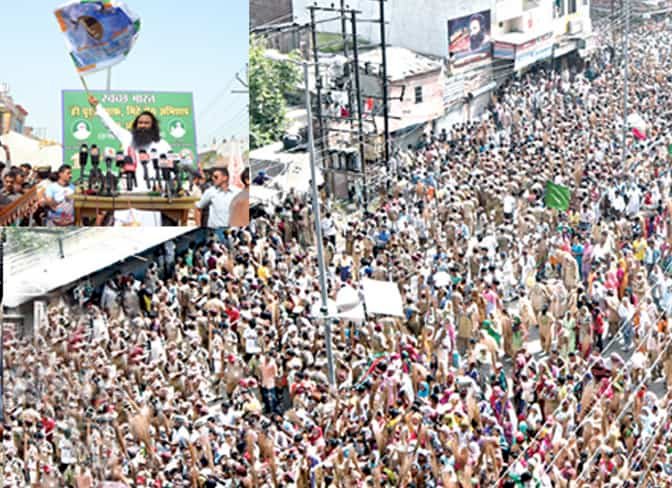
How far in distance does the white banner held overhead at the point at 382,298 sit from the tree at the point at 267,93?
29.4ft

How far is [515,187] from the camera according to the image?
20.2 meters

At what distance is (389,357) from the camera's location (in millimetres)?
14305

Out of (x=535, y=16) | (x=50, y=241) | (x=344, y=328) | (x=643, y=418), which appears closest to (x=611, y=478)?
(x=643, y=418)

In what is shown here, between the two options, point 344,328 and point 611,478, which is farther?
point 344,328

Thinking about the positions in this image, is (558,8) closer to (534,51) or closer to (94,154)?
(534,51)

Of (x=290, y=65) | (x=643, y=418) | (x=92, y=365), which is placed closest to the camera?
(x=643, y=418)

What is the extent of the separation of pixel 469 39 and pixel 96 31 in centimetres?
1160

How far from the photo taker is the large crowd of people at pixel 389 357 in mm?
12711

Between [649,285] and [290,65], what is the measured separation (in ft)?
35.6

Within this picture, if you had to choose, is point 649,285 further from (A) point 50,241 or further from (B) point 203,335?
(A) point 50,241

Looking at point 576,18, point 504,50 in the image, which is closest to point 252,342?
point 504,50

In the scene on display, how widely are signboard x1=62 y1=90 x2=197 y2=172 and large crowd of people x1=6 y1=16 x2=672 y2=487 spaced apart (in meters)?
1.58

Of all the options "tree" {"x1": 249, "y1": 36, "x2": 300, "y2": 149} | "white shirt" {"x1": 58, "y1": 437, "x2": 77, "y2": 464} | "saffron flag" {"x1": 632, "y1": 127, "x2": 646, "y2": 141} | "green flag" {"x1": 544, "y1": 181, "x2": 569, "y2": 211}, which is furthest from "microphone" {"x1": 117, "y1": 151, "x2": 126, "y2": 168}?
"saffron flag" {"x1": 632, "y1": 127, "x2": 646, "y2": 141}

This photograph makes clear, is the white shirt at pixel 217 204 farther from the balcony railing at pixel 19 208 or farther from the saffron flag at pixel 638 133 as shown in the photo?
the saffron flag at pixel 638 133
